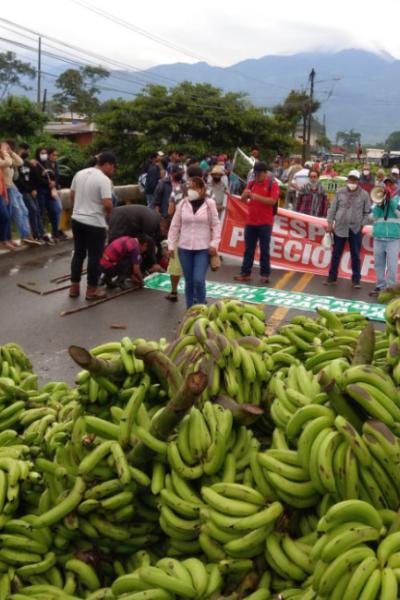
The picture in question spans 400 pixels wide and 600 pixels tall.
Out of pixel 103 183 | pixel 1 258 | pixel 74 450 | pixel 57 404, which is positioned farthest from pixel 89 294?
pixel 74 450

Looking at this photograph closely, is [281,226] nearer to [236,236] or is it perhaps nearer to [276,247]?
[276,247]

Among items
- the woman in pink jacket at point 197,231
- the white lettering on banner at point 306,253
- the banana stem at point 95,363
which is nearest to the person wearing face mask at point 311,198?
the white lettering on banner at point 306,253

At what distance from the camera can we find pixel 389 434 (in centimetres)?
211

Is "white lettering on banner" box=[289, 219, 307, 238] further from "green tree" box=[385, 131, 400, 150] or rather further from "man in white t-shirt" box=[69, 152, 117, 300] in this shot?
"green tree" box=[385, 131, 400, 150]

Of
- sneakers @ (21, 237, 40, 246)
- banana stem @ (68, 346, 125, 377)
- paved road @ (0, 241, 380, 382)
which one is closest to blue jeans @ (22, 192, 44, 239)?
sneakers @ (21, 237, 40, 246)

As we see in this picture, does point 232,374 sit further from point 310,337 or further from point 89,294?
point 89,294

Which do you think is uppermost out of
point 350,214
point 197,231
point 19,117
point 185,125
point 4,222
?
point 185,125

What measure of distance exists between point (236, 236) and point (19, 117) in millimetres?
16650

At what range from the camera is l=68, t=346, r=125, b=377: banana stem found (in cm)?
253

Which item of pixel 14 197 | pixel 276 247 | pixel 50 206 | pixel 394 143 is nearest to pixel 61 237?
pixel 50 206

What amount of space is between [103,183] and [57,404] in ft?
18.4

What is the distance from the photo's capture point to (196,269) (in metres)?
8.19

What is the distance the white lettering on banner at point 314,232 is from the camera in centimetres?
1185

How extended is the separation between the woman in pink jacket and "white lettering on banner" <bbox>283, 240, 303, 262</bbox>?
410cm
